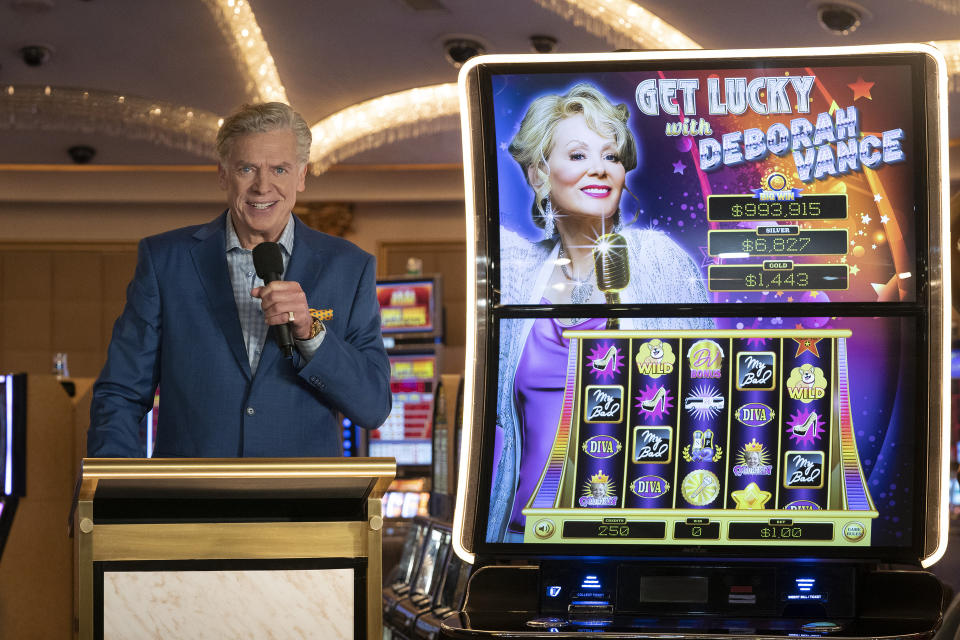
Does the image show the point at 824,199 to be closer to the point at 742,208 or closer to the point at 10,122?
the point at 742,208

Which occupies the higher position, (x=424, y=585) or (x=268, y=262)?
(x=268, y=262)

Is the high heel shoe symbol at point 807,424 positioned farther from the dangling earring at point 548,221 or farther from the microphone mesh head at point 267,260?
the microphone mesh head at point 267,260

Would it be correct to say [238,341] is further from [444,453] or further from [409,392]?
[409,392]

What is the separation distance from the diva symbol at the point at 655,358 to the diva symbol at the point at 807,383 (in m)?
0.21

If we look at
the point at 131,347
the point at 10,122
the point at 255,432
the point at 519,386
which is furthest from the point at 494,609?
the point at 10,122

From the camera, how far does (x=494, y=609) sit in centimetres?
192

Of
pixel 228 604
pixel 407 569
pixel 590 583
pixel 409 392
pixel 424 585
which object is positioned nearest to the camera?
pixel 228 604

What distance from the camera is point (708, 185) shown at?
1.97 meters

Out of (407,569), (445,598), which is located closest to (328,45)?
(407,569)

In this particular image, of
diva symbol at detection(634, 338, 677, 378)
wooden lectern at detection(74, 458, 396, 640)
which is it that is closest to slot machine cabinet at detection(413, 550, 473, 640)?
diva symbol at detection(634, 338, 677, 378)

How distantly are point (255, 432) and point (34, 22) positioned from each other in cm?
518

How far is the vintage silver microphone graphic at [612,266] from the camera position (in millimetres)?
1972

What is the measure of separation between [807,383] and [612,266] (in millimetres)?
408

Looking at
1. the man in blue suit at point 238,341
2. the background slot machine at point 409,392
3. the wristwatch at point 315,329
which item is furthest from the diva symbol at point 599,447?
the background slot machine at point 409,392
